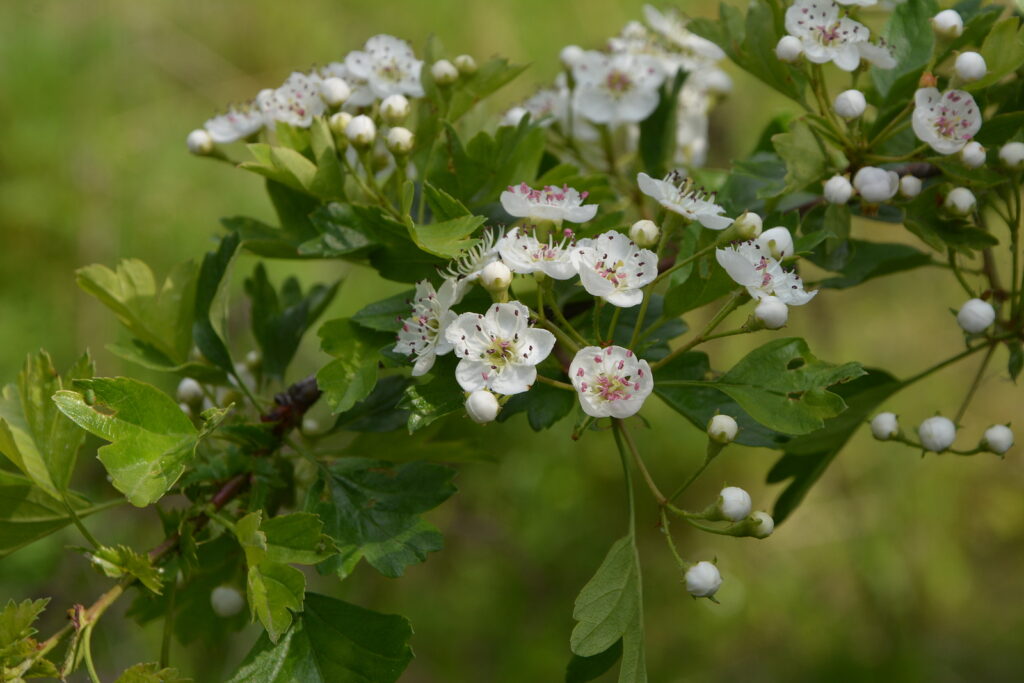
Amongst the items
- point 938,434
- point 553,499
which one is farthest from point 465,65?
point 553,499

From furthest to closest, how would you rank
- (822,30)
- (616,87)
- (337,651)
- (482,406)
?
1. (616,87)
2. (822,30)
3. (337,651)
4. (482,406)

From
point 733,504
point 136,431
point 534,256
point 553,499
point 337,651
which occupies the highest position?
point 534,256

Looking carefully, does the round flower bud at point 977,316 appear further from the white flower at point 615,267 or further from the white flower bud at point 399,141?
the white flower bud at point 399,141

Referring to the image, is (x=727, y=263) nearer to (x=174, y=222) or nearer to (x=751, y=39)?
(x=751, y=39)

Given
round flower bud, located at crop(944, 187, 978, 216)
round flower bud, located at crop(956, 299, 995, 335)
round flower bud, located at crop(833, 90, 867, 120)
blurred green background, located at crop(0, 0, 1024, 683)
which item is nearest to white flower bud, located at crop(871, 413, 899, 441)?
round flower bud, located at crop(956, 299, 995, 335)

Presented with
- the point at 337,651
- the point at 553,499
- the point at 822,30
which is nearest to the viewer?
the point at 337,651

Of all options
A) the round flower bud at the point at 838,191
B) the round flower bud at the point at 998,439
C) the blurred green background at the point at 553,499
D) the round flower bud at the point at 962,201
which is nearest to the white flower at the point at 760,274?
the round flower bud at the point at 838,191

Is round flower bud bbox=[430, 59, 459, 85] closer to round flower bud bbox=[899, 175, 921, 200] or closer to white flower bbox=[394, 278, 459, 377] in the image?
→ white flower bbox=[394, 278, 459, 377]

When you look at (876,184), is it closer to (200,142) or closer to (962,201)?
(962,201)
